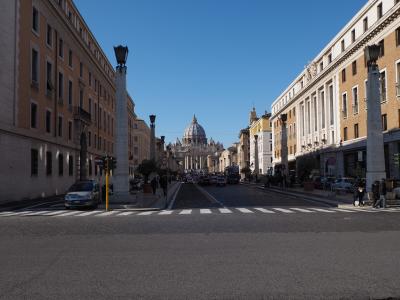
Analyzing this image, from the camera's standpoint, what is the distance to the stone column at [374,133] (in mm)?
28766

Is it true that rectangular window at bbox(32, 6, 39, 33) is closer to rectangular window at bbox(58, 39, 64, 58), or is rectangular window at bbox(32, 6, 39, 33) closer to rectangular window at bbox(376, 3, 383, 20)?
rectangular window at bbox(58, 39, 64, 58)

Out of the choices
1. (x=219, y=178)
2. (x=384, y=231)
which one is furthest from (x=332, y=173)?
(x=384, y=231)

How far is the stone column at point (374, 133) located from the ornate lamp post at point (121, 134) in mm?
14550

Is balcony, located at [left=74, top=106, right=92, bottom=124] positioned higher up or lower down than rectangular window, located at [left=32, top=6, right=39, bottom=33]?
lower down

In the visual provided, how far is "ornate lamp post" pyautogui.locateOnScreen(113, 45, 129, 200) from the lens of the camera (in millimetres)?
29203

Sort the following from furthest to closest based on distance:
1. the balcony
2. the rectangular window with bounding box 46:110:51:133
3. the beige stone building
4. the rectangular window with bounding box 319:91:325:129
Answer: the rectangular window with bounding box 319:91:325:129 → the balcony → the rectangular window with bounding box 46:110:51:133 → the beige stone building

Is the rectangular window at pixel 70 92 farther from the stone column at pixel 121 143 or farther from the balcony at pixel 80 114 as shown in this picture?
the stone column at pixel 121 143

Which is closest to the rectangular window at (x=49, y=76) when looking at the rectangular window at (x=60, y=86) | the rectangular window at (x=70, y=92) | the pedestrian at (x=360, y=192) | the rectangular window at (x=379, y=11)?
the rectangular window at (x=60, y=86)

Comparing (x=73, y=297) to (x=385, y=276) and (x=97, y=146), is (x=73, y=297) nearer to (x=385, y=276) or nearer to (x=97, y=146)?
(x=385, y=276)

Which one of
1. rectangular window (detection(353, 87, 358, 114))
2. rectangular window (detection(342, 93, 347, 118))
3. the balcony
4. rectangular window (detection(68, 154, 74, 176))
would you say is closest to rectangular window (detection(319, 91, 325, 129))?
rectangular window (detection(342, 93, 347, 118))

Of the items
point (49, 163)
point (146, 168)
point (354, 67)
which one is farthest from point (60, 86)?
point (354, 67)

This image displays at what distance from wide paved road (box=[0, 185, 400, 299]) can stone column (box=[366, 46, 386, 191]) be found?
13.5 m

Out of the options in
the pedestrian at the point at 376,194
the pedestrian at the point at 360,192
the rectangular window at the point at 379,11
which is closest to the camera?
the pedestrian at the point at 376,194

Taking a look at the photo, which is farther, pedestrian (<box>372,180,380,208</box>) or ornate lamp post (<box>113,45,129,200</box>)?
ornate lamp post (<box>113,45,129,200</box>)
